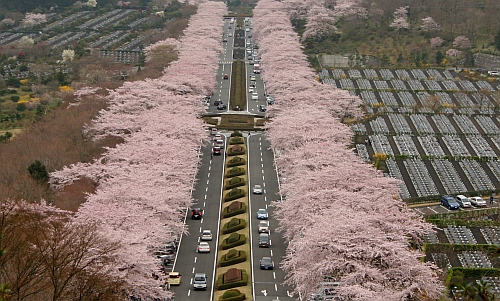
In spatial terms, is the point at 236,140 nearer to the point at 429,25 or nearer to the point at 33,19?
the point at 429,25

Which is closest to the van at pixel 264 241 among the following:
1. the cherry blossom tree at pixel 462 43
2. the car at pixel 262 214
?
the car at pixel 262 214

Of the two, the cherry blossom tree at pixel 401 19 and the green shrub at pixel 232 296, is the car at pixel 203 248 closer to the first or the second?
the green shrub at pixel 232 296

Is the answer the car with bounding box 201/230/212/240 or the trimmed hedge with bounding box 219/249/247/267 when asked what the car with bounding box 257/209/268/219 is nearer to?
the car with bounding box 201/230/212/240

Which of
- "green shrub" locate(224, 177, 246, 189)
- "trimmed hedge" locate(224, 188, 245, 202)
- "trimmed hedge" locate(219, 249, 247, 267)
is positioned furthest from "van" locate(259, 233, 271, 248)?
"green shrub" locate(224, 177, 246, 189)

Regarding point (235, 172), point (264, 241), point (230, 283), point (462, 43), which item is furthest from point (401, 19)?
point (230, 283)

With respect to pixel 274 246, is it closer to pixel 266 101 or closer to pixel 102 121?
pixel 102 121
